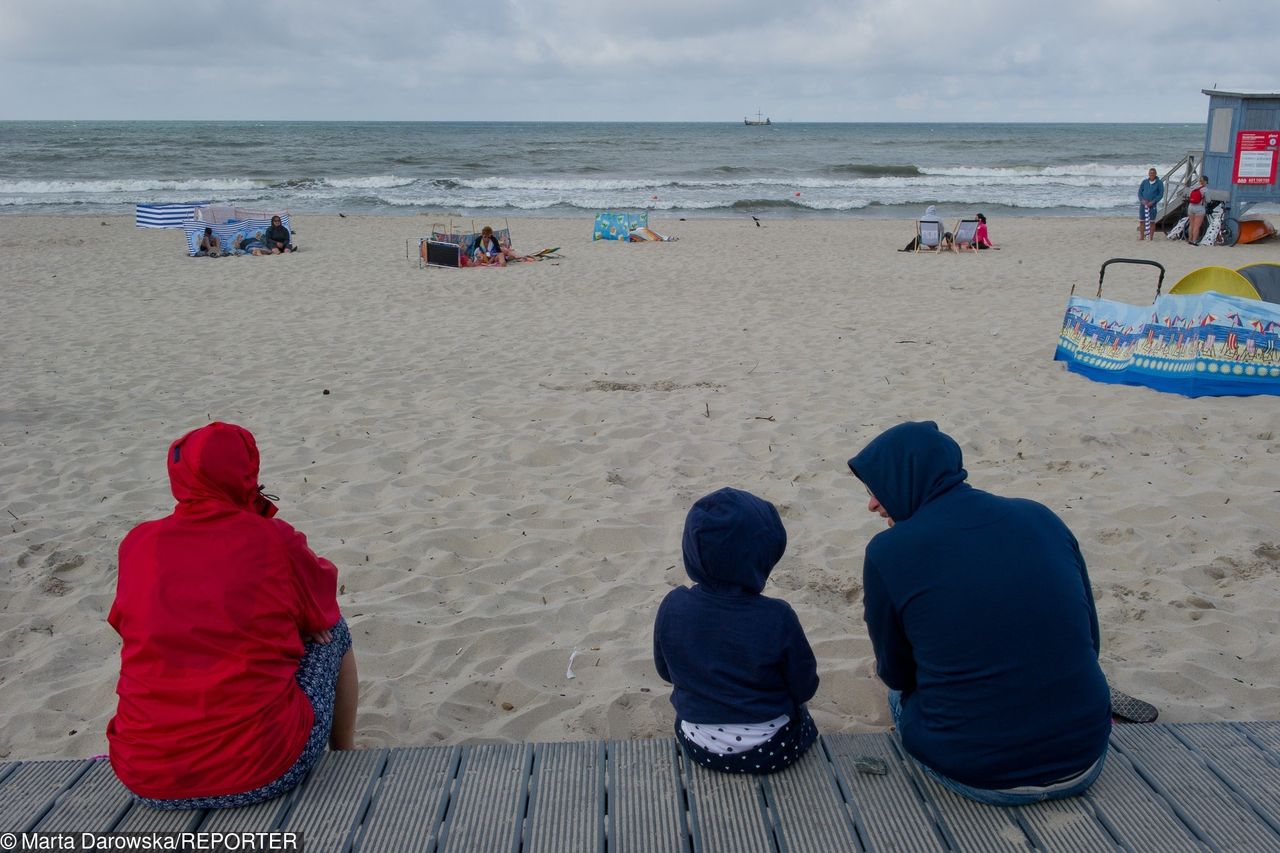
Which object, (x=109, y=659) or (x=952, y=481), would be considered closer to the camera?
(x=952, y=481)

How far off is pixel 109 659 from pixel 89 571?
31.9 inches

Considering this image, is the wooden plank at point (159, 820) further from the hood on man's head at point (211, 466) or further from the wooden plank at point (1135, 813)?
the wooden plank at point (1135, 813)

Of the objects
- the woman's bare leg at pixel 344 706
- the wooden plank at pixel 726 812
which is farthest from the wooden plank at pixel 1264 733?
the woman's bare leg at pixel 344 706

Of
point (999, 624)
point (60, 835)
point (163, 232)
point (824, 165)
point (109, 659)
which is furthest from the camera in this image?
point (824, 165)

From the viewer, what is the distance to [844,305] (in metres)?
10.2

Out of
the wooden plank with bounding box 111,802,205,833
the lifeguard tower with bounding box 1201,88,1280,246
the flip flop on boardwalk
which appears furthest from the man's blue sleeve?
the lifeguard tower with bounding box 1201,88,1280,246

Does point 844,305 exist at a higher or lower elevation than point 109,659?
higher

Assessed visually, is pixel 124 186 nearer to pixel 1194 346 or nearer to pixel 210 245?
pixel 210 245

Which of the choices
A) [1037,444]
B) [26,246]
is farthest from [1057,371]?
[26,246]

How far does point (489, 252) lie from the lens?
1366cm

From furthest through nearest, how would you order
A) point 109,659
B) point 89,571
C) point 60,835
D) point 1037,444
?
point 1037,444
point 89,571
point 109,659
point 60,835

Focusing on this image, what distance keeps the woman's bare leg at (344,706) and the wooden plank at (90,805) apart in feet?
1.70

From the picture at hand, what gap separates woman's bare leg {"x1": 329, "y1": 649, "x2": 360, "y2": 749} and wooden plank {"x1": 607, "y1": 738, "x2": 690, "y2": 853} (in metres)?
0.75

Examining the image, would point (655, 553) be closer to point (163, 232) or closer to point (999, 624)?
point (999, 624)
